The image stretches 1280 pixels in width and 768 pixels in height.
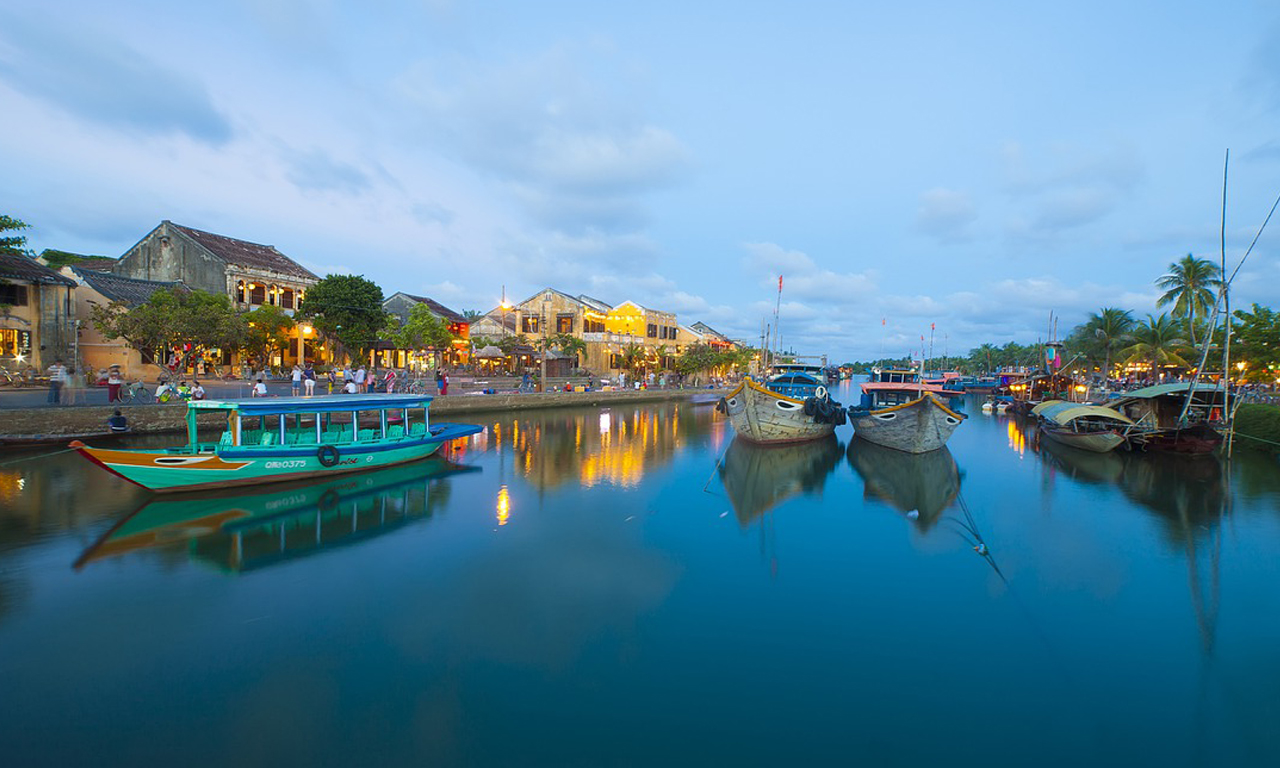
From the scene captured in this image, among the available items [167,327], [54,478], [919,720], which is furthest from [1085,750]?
[167,327]

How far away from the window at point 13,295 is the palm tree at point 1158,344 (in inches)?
2713

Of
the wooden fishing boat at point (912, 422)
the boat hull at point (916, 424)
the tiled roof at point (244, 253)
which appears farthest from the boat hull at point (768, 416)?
the tiled roof at point (244, 253)

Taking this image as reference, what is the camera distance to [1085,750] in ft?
17.5

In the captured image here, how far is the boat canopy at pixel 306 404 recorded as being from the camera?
12895 millimetres

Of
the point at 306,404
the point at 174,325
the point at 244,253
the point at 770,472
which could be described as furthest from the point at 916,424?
the point at 244,253

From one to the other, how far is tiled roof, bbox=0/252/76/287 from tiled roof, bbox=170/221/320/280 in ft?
32.2

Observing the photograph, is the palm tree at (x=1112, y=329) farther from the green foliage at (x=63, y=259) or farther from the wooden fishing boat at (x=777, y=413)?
the green foliage at (x=63, y=259)

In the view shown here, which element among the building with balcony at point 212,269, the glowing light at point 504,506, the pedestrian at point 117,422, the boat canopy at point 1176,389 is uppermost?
the building with balcony at point 212,269

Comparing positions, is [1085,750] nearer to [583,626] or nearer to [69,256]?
[583,626]

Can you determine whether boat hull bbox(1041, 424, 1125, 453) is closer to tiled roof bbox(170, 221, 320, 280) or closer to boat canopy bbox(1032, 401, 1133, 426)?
boat canopy bbox(1032, 401, 1133, 426)

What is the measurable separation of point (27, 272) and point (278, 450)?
23157mm

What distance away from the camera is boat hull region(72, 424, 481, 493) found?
11.8 metres

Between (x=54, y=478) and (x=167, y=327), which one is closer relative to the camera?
(x=54, y=478)

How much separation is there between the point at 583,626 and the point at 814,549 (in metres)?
5.88
